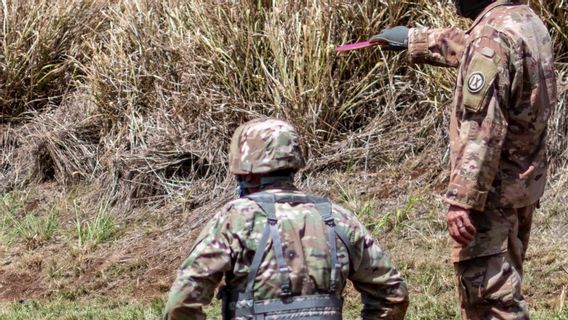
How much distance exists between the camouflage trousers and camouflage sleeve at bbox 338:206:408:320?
0.57m

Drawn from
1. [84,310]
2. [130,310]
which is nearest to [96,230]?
[84,310]

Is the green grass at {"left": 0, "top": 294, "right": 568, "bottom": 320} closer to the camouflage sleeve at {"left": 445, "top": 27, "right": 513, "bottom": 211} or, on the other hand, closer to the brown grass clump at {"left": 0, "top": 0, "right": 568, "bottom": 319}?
the brown grass clump at {"left": 0, "top": 0, "right": 568, "bottom": 319}

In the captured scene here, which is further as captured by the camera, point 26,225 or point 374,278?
point 26,225

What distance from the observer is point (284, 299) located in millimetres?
3775

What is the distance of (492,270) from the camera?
4434 millimetres

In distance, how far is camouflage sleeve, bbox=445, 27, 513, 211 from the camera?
4.33 meters

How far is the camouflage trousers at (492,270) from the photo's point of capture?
174 inches

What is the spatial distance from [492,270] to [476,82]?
0.74 m

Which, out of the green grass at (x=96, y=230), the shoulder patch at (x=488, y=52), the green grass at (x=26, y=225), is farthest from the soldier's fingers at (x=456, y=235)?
the green grass at (x=26, y=225)

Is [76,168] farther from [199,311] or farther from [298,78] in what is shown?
[199,311]

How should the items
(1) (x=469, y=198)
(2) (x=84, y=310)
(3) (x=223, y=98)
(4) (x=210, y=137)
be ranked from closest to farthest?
(1) (x=469, y=198)
(2) (x=84, y=310)
(3) (x=223, y=98)
(4) (x=210, y=137)

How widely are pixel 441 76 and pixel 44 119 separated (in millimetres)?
4323

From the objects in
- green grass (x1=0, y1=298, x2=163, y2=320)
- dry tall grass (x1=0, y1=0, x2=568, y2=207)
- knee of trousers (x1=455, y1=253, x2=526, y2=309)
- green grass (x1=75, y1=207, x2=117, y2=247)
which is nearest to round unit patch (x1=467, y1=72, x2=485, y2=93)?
knee of trousers (x1=455, y1=253, x2=526, y2=309)

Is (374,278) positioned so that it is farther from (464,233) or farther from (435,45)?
(435,45)
